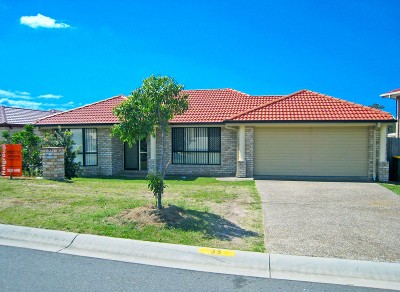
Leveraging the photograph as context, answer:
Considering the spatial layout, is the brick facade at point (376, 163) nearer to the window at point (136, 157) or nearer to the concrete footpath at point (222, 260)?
the concrete footpath at point (222, 260)

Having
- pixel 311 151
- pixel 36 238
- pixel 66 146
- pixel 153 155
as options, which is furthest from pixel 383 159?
pixel 66 146

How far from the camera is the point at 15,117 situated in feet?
91.0

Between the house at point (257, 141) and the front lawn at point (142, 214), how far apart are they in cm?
524

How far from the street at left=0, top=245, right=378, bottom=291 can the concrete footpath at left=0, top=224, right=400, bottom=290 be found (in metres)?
0.23

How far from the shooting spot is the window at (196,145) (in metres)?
17.4

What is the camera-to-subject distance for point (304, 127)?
1593cm

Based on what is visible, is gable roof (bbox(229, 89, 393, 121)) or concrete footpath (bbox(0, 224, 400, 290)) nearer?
concrete footpath (bbox(0, 224, 400, 290))

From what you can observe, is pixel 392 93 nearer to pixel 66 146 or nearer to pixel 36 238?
pixel 66 146

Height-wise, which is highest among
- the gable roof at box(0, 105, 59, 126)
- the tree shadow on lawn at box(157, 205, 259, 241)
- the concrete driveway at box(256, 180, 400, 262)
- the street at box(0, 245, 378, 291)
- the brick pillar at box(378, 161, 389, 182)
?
the gable roof at box(0, 105, 59, 126)

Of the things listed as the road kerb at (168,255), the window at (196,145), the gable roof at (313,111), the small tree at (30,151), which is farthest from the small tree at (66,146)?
the road kerb at (168,255)

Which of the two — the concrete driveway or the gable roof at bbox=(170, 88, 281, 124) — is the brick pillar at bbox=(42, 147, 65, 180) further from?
the concrete driveway

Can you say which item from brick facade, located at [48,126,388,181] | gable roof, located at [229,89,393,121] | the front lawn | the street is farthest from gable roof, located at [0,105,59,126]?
the street

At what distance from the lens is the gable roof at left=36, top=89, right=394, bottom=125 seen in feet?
50.5

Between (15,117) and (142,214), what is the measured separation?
24.6 m
